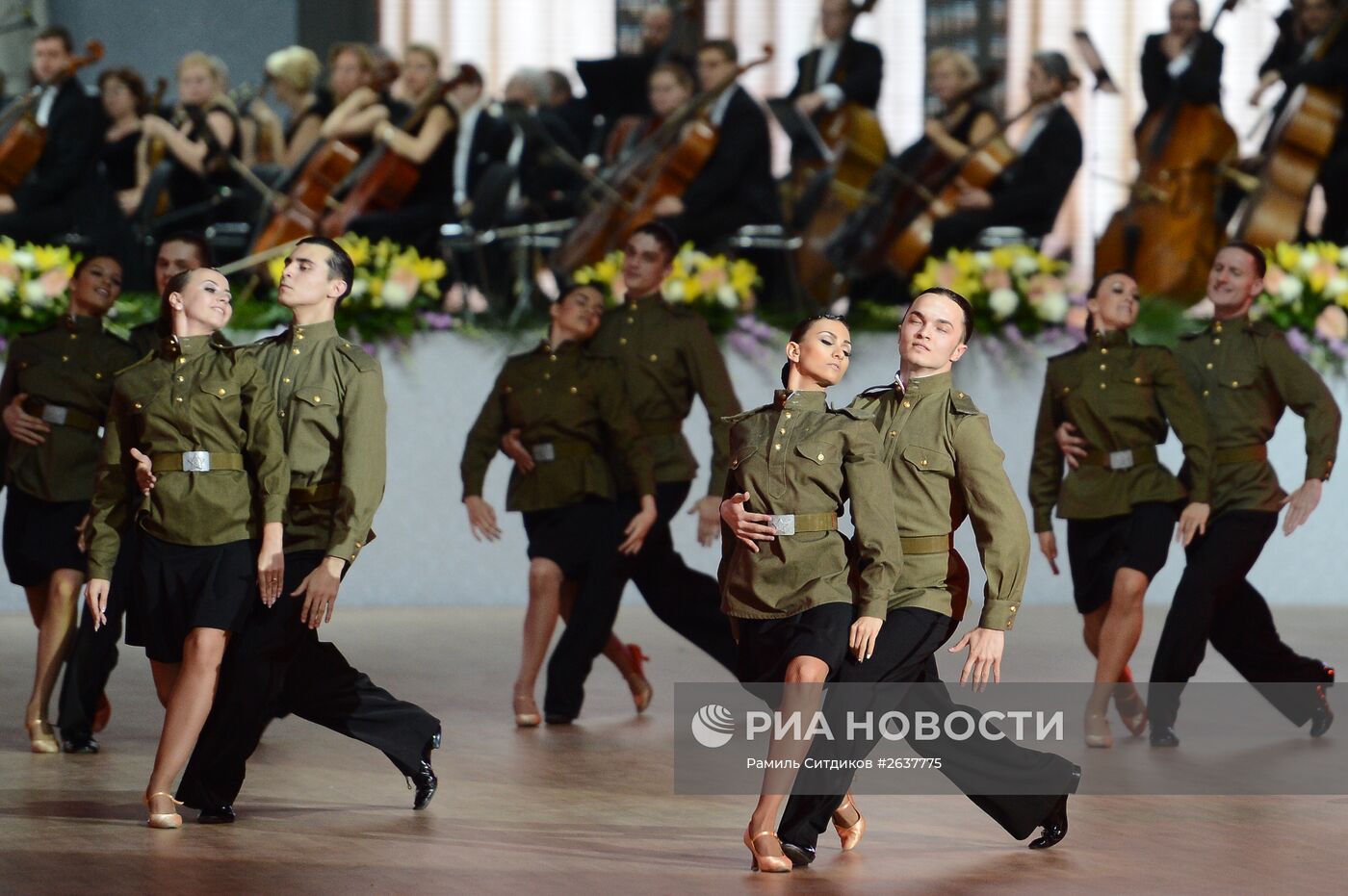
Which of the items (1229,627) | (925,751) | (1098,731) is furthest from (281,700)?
(1229,627)

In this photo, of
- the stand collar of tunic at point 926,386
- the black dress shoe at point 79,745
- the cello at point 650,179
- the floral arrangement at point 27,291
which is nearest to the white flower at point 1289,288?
the cello at point 650,179

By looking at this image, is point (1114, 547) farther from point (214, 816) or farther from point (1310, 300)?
point (1310, 300)

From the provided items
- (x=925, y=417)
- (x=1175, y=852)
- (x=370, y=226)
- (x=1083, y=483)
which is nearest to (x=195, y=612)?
(x=925, y=417)

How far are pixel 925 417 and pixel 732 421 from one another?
41 cm

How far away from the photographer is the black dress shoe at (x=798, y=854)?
14.5ft

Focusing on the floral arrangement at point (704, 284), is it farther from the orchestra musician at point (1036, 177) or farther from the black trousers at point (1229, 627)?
the black trousers at point (1229, 627)

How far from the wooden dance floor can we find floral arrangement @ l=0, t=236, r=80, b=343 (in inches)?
114

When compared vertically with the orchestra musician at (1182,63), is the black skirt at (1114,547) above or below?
below

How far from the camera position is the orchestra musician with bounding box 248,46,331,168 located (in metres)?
11.0

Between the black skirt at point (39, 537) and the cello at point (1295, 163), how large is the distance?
5.90 meters

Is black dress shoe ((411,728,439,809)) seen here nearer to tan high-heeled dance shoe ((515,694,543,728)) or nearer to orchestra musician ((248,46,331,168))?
tan high-heeled dance shoe ((515,694,543,728))

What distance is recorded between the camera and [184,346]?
485cm

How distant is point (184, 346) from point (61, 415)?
55.8 inches

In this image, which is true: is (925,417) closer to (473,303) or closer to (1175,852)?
(1175,852)
